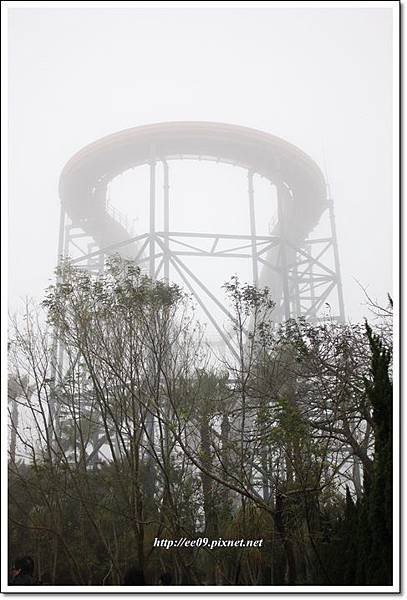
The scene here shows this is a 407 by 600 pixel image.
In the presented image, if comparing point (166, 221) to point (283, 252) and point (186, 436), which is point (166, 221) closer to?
point (283, 252)

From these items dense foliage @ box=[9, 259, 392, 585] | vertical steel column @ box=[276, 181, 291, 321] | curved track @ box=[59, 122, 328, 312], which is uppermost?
curved track @ box=[59, 122, 328, 312]

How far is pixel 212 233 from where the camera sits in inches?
307

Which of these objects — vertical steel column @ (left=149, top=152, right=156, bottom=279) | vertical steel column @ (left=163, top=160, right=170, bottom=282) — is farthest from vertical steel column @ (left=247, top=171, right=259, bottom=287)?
vertical steel column @ (left=149, top=152, right=156, bottom=279)

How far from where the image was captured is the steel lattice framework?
781 cm

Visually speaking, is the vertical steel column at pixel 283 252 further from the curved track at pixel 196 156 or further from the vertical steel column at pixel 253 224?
the vertical steel column at pixel 253 224

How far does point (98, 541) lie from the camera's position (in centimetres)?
657

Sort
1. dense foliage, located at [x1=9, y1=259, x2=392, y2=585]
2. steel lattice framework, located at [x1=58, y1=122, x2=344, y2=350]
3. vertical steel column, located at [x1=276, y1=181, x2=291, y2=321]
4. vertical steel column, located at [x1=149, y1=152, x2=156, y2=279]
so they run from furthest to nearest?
vertical steel column, located at [x1=276, y1=181, x2=291, y2=321] < vertical steel column, located at [x1=149, y1=152, x2=156, y2=279] < steel lattice framework, located at [x1=58, y1=122, x2=344, y2=350] < dense foliage, located at [x1=9, y1=259, x2=392, y2=585]

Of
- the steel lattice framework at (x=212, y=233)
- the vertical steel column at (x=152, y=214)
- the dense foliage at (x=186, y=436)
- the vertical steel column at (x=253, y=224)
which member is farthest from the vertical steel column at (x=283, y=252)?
the vertical steel column at (x=152, y=214)

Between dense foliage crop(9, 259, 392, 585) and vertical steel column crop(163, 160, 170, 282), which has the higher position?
vertical steel column crop(163, 160, 170, 282)

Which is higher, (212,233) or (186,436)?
(212,233)

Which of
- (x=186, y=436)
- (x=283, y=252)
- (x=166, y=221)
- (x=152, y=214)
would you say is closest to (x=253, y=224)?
(x=283, y=252)

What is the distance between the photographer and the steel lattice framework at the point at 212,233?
7.81m

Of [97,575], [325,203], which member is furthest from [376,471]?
[325,203]

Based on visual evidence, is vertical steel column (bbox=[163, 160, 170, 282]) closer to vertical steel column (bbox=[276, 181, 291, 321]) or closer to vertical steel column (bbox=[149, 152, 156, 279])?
vertical steel column (bbox=[149, 152, 156, 279])
